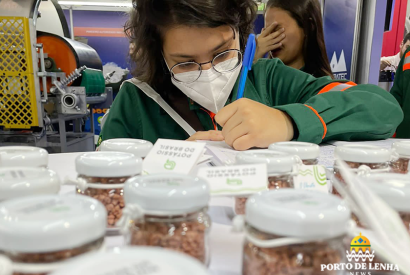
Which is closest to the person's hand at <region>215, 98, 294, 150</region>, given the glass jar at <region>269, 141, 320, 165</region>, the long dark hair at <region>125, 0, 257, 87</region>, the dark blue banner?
the glass jar at <region>269, 141, 320, 165</region>

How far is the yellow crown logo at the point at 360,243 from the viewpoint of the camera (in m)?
0.34

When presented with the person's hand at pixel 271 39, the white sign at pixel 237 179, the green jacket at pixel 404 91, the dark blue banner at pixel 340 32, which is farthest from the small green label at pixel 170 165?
the dark blue banner at pixel 340 32

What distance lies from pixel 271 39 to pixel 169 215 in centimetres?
160

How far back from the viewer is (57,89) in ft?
5.16

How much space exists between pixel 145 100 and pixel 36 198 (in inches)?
36.2

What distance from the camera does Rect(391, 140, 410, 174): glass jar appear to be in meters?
0.59

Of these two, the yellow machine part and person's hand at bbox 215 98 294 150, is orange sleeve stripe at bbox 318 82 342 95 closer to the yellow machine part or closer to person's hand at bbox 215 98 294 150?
person's hand at bbox 215 98 294 150

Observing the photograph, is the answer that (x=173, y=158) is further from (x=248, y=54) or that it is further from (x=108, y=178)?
(x=248, y=54)

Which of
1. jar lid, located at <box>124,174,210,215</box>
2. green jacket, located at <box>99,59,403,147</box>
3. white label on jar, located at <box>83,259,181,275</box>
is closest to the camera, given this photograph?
white label on jar, located at <box>83,259,181,275</box>

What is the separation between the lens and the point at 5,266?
8.8 inches

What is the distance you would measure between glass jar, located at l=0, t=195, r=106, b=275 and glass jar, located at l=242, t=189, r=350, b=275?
0.47 ft

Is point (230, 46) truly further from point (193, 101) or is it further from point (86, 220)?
point (86, 220)

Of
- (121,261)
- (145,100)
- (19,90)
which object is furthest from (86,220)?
(19,90)

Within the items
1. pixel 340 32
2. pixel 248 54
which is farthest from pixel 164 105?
pixel 340 32
